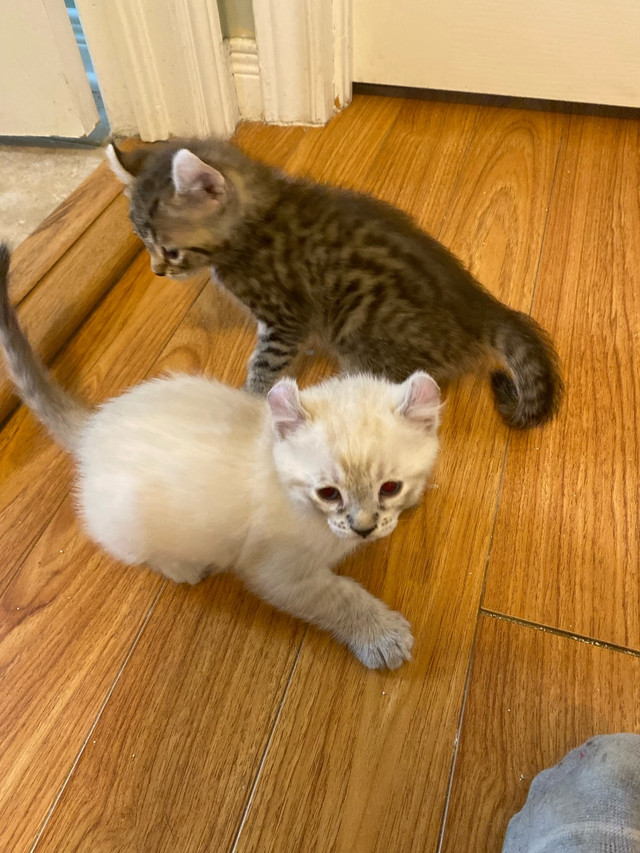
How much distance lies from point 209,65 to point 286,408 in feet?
3.67

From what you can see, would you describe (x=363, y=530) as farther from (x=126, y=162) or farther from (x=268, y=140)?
(x=268, y=140)

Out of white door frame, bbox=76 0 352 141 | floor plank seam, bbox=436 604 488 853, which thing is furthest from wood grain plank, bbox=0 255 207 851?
white door frame, bbox=76 0 352 141

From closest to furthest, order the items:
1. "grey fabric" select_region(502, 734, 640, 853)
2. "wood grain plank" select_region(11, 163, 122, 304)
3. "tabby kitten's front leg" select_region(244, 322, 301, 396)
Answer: "grey fabric" select_region(502, 734, 640, 853), "tabby kitten's front leg" select_region(244, 322, 301, 396), "wood grain plank" select_region(11, 163, 122, 304)

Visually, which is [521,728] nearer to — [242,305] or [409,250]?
[409,250]

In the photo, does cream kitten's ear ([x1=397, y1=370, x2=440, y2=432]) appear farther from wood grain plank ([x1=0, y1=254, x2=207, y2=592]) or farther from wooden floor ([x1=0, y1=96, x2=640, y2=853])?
wood grain plank ([x1=0, y1=254, x2=207, y2=592])

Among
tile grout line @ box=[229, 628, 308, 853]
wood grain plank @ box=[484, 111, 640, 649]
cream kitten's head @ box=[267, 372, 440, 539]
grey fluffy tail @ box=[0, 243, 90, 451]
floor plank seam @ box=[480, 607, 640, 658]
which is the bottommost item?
tile grout line @ box=[229, 628, 308, 853]

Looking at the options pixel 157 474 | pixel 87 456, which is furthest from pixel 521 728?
pixel 87 456

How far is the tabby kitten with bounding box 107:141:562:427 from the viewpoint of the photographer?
1.01 metres

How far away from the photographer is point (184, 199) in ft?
3.40

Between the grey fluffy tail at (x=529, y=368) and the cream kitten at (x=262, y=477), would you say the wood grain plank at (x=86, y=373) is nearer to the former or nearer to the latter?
the cream kitten at (x=262, y=477)

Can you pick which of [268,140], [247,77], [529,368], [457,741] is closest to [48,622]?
[457,741]

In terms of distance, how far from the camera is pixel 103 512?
2.78ft

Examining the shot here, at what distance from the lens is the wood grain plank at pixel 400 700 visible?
2.52 feet

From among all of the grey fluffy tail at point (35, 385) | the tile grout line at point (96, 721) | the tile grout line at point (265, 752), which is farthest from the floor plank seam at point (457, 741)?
the grey fluffy tail at point (35, 385)
